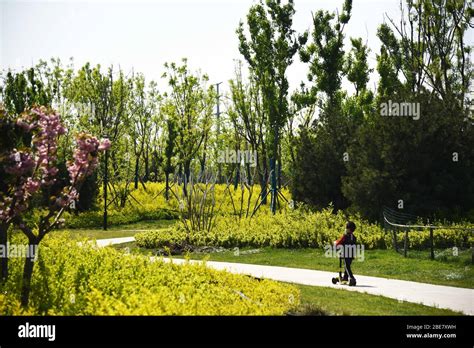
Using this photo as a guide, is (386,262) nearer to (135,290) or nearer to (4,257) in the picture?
(135,290)

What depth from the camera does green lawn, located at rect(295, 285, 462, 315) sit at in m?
8.12

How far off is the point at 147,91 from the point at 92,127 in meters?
10.2

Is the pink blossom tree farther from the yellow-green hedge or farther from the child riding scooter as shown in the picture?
the child riding scooter

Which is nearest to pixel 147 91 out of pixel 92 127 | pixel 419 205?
pixel 92 127

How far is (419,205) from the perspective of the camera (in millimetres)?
17078

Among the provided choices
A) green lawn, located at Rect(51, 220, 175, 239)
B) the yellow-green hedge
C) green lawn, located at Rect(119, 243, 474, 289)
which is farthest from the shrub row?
the yellow-green hedge

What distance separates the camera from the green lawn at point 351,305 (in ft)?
26.6

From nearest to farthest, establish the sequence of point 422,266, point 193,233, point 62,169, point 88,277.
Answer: point 88,277
point 422,266
point 193,233
point 62,169

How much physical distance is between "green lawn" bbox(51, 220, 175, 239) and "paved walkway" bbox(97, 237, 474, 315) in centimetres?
952

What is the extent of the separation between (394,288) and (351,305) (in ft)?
6.30

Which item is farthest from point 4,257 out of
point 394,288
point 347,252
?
point 394,288

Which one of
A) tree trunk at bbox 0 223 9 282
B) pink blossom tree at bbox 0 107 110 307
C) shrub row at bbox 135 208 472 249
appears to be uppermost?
pink blossom tree at bbox 0 107 110 307
